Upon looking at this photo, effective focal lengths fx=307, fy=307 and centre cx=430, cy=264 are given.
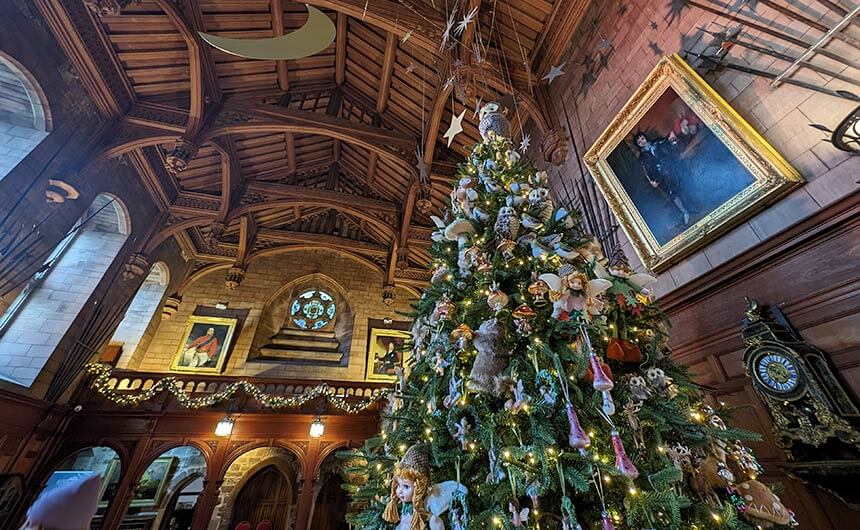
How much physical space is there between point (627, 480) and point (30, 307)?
7.09 m

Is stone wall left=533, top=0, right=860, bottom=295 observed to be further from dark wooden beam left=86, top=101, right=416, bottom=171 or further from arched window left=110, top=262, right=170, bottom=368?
arched window left=110, top=262, right=170, bottom=368

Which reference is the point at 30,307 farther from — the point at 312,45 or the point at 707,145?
the point at 707,145

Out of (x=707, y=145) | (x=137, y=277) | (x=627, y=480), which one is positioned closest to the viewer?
(x=627, y=480)

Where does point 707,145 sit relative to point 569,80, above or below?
below

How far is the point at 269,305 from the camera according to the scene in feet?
25.5

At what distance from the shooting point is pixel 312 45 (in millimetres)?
3240

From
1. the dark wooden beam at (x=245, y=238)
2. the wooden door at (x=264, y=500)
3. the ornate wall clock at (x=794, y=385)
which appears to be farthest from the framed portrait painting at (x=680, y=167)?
the wooden door at (x=264, y=500)

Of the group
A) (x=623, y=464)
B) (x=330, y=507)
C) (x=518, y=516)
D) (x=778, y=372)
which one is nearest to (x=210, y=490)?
(x=330, y=507)

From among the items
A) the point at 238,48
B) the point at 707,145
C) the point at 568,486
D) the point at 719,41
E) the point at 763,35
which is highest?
the point at 238,48

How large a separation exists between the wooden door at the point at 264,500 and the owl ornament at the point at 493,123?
7715 millimetres

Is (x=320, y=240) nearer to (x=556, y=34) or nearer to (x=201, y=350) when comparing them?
(x=201, y=350)

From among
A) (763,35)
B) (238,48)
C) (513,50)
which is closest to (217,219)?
(238,48)

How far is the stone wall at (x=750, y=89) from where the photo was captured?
162 cm

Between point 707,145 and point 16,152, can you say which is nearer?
point 707,145
